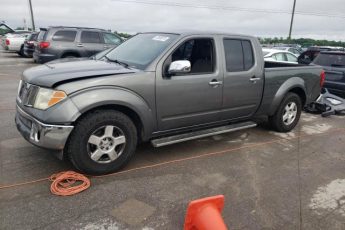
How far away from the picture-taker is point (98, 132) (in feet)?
12.6

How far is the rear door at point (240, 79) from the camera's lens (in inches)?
193

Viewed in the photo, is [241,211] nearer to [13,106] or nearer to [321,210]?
[321,210]

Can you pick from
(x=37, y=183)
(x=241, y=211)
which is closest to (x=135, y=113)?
(x=37, y=183)

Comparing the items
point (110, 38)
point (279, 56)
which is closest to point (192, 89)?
point (279, 56)

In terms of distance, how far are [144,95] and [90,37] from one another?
34.9 feet

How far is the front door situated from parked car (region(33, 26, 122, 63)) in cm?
956

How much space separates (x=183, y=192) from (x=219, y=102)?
5.42 feet

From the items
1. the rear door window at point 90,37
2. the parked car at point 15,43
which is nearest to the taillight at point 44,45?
the rear door window at point 90,37

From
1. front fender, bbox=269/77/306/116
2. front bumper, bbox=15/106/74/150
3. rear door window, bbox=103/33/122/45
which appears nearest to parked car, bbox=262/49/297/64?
front fender, bbox=269/77/306/116

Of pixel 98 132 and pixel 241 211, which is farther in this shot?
pixel 98 132

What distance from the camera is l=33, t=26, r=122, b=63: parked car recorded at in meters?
13.0

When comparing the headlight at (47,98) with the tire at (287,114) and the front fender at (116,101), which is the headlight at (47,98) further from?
the tire at (287,114)

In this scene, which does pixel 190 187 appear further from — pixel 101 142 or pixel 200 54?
pixel 200 54

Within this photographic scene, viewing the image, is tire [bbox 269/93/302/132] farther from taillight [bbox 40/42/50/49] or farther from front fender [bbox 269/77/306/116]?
taillight [bbox 40/42/50/49]
